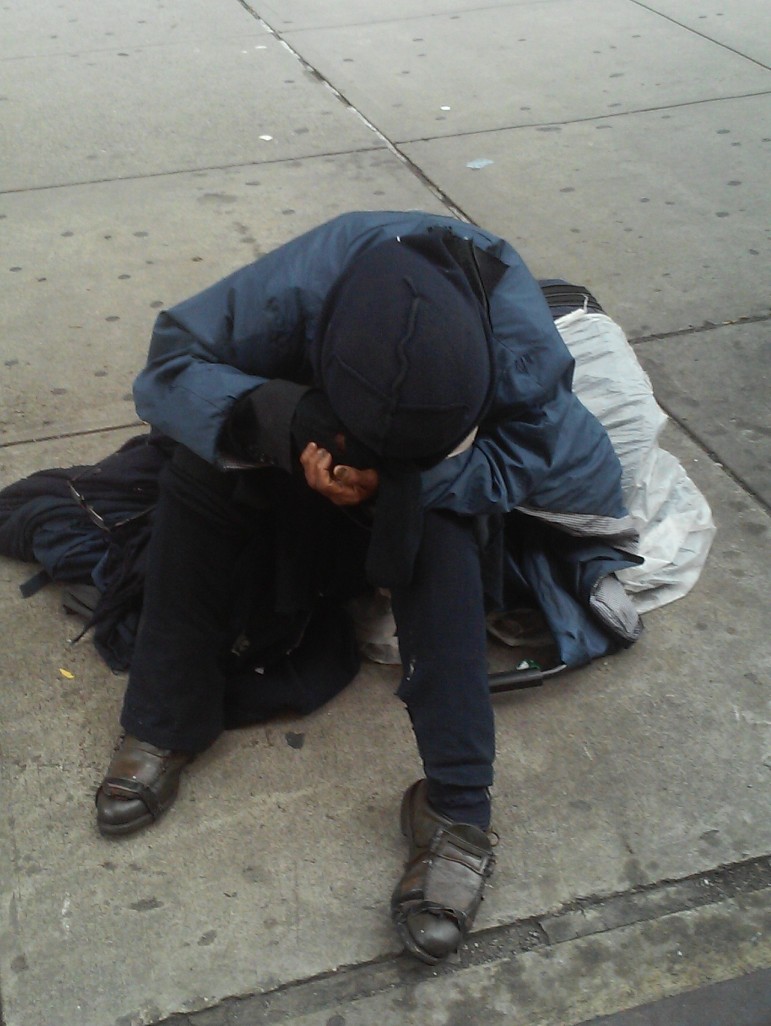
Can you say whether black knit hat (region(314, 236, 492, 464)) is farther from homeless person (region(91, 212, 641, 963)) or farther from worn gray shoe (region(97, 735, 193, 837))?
worn gray shoe (region(97, 735, 193, 837))

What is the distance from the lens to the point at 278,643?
8.25 feet

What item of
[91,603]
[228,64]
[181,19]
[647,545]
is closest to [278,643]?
[91,603]

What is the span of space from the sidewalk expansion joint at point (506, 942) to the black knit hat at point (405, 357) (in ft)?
2.86

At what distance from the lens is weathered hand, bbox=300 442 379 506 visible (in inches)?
79.7

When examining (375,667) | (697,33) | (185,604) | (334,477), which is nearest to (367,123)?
(697,33)

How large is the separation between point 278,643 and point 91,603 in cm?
50

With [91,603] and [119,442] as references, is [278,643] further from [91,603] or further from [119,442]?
[119,442]

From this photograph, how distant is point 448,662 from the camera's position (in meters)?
2.18

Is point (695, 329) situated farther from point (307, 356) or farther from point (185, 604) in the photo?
point (185, 604)

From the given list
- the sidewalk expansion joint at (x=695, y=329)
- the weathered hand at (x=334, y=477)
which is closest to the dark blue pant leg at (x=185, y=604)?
the weathered hand at (x=334, y=477)

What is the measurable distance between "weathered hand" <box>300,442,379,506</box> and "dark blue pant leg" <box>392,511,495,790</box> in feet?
0.57

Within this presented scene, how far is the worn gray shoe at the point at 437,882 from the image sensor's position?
2.08 metres

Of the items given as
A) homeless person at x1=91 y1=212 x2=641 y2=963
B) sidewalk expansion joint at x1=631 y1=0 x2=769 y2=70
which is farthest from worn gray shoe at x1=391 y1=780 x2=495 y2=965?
sidewalk expansion joint at x1=631 y1=0 x2=769 y2=70

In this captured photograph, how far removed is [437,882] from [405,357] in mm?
944
